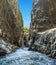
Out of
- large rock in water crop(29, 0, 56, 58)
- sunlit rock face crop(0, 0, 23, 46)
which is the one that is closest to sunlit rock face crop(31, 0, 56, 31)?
large rock in water crop(29, 0, 56, 58)

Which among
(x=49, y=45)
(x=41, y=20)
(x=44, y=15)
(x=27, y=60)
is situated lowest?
(x=27, y=60)

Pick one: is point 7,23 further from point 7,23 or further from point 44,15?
point 44,15

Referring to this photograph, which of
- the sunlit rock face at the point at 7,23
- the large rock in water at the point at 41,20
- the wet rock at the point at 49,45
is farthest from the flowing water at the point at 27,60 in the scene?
the sunlit rock face at the point at 7,23

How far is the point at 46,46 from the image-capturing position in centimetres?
2275

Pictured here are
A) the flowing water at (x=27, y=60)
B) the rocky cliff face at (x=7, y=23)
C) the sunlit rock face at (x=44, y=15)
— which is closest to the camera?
the flowing water at (x=27, y=60)

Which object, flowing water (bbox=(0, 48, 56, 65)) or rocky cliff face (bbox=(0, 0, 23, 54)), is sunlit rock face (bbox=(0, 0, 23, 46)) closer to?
rocky cliff face (bbox=(0, 0, 23, 54))

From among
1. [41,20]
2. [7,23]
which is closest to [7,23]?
[7,23]

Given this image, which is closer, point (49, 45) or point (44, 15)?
point (49, 45)

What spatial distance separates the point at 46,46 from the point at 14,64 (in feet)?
25.0

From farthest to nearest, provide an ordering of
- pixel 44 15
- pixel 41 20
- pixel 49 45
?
pixel 41 20
pixel 44 15
pixel 49 45

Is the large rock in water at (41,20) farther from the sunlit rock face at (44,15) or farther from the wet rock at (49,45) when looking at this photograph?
the wet rock at (49,45)

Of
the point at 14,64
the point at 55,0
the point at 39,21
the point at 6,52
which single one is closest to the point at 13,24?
the point at 39,21

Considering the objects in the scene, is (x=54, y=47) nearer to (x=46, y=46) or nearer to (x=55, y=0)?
(x=46, y=46)

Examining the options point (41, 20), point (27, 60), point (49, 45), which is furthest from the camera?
point (41, 20)
